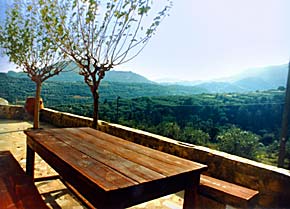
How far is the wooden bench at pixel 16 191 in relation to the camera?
4.86 feet

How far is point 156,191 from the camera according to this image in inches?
50.5

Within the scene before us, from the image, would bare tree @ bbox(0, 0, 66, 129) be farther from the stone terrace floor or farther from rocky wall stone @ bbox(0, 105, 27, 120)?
rocky wall stone @ bbox(0, 105, 27, 120)

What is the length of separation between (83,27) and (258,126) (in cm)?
337

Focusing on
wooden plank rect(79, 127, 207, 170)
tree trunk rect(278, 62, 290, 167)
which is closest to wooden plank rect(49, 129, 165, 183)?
wooden plank rect(79, 127, 207, 170)

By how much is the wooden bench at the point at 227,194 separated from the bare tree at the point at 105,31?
2.05 meters

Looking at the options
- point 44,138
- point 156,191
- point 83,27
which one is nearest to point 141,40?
point 83,27

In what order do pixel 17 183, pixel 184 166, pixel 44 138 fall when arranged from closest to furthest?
pixel 184 166 → pixel 17 183 → pixel 44 138

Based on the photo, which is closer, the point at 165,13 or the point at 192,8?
the point at 165,13

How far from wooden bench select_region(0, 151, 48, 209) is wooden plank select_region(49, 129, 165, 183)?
41cm

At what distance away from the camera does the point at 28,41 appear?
5.07 m

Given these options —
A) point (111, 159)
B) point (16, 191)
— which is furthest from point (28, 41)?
point (111, 159)

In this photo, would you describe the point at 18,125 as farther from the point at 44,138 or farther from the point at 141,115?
the point at 44,138

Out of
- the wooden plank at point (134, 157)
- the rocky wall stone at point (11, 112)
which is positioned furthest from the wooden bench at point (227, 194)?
the rocky wall stone at point (11, 112)

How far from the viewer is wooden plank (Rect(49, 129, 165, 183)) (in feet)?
4.23
